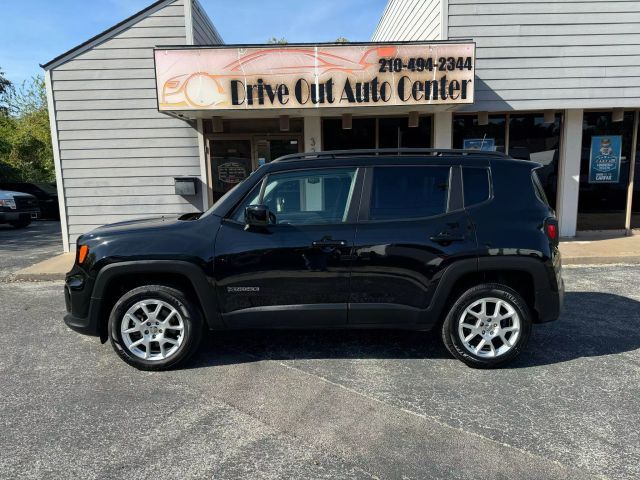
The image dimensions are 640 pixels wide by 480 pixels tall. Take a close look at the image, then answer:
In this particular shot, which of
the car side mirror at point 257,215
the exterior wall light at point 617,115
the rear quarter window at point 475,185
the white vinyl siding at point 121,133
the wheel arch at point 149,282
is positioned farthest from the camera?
the exterior wall light at point 617,115

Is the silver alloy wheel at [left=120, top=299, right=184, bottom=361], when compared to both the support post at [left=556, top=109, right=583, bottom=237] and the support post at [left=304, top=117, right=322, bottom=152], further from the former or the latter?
the support post at [left=556, top=109, right=583, bottom=237]

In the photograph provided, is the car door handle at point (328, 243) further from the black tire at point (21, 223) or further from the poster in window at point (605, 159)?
the black tire at point (21, 223)

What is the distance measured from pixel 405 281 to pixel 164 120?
22.4ft

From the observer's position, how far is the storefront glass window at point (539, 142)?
8.93 m

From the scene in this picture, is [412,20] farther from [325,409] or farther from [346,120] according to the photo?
[325,409]

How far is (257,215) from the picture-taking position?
11.3 ft

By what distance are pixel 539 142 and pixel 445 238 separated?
6782mm

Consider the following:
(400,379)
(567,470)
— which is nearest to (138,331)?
(400,379)

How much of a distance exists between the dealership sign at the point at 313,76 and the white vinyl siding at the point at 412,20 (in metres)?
1.57

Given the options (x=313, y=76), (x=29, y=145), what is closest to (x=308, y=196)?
(x=313, y=76)

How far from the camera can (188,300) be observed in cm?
366

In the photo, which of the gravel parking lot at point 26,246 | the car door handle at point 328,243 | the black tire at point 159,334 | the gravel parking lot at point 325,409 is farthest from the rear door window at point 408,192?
the gravel parking lot at point 26,246

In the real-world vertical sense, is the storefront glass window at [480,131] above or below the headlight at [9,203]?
above

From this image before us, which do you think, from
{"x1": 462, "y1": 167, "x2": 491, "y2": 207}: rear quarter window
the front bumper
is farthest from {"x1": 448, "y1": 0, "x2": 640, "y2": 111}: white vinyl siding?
the front bumper
